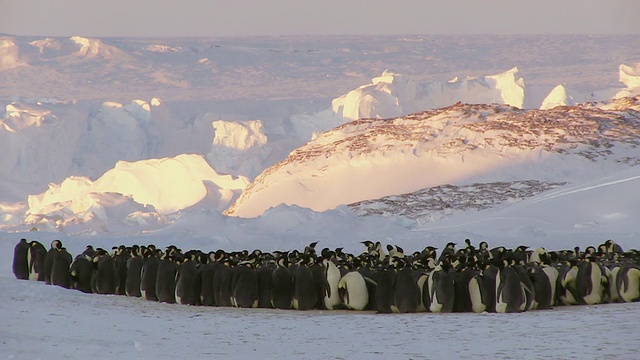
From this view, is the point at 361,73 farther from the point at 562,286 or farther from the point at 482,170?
the point at 562,286

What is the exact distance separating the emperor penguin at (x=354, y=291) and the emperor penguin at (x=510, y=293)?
1.61 m

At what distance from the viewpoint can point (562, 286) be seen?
1230 cm

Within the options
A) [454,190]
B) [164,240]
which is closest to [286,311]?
[164,240]

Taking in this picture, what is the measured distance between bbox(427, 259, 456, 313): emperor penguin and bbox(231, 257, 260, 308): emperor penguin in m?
2.11

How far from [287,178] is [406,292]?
75.9 feet

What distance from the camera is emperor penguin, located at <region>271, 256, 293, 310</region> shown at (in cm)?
1234

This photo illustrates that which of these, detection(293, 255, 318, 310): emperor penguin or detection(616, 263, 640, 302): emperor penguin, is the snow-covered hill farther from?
detection(616, 263, 640, 302): emperor penguin

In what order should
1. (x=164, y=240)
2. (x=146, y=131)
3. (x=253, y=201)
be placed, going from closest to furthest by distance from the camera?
(x=164, y=240), (x=253, y=201), (x=146, y=131)

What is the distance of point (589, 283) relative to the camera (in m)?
12.1

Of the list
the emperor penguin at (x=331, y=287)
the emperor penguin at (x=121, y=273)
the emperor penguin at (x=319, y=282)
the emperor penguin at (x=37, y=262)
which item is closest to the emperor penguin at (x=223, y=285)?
the emperor penguin at (x=319, y=282)

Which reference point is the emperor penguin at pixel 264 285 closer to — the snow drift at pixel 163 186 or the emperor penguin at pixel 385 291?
the emperor penguin at pixel 385 291

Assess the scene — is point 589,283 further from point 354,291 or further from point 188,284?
point 188,284

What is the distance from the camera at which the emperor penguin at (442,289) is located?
11578 mm

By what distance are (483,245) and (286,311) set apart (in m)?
4.81
